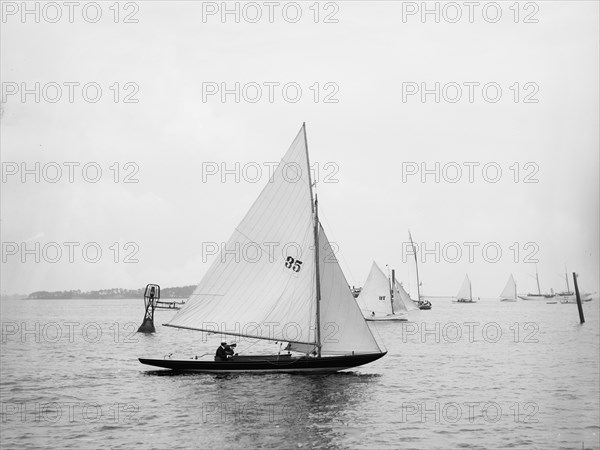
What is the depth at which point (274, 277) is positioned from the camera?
3934cm

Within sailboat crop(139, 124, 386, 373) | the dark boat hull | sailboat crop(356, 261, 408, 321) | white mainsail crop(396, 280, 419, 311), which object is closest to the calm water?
the dark boat hull

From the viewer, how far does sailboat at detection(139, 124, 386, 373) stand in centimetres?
3878

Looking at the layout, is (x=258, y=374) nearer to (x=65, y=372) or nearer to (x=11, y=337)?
(x=65, y=372)

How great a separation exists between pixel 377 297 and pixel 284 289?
7125 centimetres

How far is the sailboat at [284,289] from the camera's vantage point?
3878cm

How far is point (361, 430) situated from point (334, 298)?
12.2 meters

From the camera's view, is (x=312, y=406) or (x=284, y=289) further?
(x=284, y=289)

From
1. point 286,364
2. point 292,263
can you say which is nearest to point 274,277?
point 292,263

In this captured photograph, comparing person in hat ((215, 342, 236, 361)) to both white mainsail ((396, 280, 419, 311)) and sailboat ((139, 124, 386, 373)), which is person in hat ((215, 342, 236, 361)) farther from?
white mainsail ((396, 280, 419, 311))

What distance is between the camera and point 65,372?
165 feet

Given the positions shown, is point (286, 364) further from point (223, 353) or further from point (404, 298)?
point (404, 298)

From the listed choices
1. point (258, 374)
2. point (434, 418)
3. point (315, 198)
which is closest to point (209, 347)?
point (258, 374)

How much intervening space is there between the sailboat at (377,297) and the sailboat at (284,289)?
64563mm

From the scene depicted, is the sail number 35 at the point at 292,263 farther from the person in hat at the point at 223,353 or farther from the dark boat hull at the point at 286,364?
the person in hat at the point at 223,353
